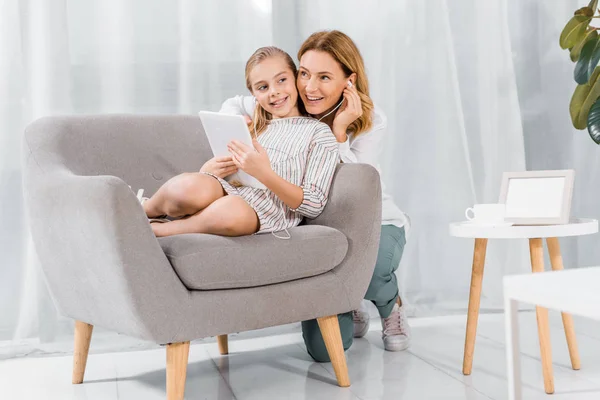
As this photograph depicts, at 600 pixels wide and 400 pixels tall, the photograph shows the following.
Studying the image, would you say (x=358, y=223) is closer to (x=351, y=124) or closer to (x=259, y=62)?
(x=351, y=124)

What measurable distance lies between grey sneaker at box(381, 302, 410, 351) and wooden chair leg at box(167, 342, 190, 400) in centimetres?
84

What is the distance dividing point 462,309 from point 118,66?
1596 mm

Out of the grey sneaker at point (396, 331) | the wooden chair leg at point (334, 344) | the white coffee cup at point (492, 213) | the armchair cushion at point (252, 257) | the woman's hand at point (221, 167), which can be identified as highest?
the woman's hand at point (221, 167)

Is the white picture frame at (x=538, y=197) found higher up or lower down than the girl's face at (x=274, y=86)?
lower down

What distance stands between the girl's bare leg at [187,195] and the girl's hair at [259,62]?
0.38 metres

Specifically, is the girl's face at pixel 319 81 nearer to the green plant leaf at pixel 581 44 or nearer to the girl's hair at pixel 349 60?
the girl's hair at pixel 349 60

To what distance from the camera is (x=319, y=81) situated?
227 centimetres

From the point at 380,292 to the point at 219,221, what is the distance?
664 millimetres

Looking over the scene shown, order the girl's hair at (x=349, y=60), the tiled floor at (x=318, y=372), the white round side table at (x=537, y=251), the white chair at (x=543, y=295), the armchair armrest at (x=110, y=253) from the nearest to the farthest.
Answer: the white chair at (x=543, y=295)
the armchair armrest at (x=110, y=253)
the white round side table at (x=537, y=251)
the tiled floor at (x=318, y=372)
the girl's hair at (x=349, y=60)

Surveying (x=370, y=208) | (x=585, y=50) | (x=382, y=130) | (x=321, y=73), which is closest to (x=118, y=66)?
(x=321, y=73)

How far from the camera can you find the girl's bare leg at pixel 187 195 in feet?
6.32

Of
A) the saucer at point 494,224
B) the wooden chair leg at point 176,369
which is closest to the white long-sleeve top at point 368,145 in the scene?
the saucer at point 494,224

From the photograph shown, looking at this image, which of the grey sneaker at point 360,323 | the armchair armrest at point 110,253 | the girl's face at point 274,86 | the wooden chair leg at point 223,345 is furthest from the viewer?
the grey sneaker at point 360,323

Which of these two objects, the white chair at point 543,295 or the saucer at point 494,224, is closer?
the white chair at point 543,295
